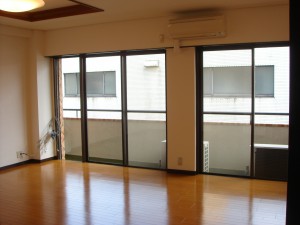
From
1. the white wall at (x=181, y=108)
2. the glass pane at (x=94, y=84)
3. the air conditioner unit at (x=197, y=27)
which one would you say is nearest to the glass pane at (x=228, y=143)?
the white wall at (x=181, y=108)

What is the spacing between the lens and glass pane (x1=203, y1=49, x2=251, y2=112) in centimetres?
510

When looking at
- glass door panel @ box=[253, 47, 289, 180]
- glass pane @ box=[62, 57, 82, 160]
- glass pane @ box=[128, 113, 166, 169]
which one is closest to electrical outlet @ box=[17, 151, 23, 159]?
glass pane @ box=[62, 57, 82, 160]

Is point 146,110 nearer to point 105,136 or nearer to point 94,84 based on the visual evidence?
point 105,136

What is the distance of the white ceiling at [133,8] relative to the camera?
176 inches

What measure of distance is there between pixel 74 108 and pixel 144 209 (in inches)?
133

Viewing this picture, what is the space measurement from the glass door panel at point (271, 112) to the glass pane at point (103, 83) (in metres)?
2.58

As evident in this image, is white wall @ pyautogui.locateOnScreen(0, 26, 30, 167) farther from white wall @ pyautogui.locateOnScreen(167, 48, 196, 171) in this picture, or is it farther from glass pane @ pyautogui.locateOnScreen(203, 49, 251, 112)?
glass pane @ pyautogui.locateOnScreen(203, 49, 251, 112)

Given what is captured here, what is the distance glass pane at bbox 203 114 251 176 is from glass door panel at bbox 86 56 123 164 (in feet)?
5.80

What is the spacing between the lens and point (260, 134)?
5.07m

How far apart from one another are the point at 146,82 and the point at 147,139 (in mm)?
1075

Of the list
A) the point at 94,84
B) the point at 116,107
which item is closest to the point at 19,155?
the point at 94,84

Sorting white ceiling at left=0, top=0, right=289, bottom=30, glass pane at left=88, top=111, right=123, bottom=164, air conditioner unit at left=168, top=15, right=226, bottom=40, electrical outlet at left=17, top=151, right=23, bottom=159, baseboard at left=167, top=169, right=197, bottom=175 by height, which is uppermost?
white ceiling at left=0, top=0, right=289, bottom=30

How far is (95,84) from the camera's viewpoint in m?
6.34

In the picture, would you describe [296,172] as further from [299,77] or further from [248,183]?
[248,183]
